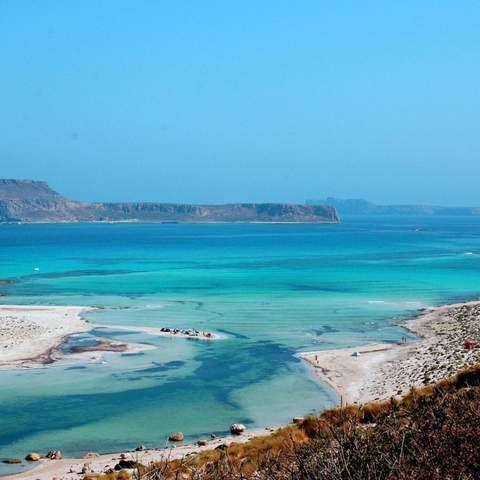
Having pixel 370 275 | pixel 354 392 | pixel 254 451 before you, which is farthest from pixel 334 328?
pixel 370 275

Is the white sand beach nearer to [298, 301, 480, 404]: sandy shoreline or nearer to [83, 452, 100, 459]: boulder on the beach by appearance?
[298, 301, 480, 404]: sandy shoreline

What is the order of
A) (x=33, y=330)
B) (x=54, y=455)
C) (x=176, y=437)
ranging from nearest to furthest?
(x=54, y=455)
(x=176, y=437)
(x=33, y=330)

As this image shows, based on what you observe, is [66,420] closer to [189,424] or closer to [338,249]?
[189,424]

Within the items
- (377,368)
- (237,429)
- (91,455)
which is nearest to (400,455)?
(91,455)

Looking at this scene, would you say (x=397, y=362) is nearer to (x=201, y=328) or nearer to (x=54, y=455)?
(x=201, y=328)

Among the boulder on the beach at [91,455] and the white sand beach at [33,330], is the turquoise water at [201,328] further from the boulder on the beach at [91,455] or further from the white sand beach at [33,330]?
the white sand beach at [33,330]

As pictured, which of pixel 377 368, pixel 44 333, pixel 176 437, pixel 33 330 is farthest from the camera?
pixel 33 330

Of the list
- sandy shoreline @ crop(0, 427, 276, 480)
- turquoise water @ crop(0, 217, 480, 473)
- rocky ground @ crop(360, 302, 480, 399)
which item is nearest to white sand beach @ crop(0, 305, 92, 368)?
turquoise water @ crop(0, 217, 480, 473)
